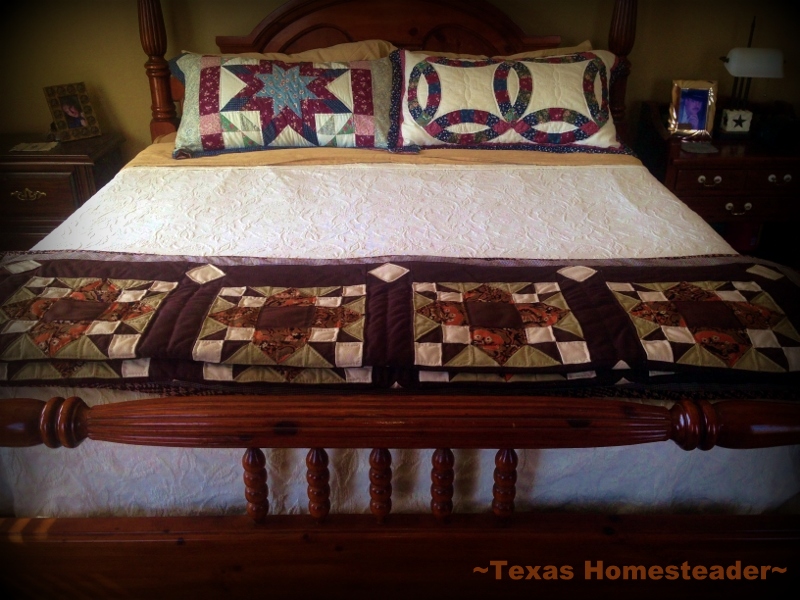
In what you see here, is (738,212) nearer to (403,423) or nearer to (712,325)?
(712,325)

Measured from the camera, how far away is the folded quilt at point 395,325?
3.61 feet

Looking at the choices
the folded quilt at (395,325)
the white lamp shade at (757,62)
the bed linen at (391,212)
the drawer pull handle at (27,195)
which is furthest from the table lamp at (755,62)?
the drawer pull handle at (27,195)

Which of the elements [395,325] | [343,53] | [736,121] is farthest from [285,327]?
[736,121]

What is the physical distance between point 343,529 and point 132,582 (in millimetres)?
324

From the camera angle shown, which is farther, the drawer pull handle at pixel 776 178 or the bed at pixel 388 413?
the drawer pull handle at pixel 776 178

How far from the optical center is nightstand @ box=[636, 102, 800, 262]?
2432 mm

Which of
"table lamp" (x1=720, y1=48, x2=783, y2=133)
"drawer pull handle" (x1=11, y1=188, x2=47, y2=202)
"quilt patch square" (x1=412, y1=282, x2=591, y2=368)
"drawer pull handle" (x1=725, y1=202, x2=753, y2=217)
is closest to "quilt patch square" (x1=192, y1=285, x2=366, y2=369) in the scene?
"quilt patch square" (x1=412, y1=282, x2=591, y2=368)

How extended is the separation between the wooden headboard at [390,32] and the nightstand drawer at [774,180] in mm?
545

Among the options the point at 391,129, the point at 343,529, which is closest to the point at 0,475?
the point at 343,529

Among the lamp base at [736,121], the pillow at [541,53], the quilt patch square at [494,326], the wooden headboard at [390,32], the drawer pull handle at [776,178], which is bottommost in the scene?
the drawer pull handle at [776,178]

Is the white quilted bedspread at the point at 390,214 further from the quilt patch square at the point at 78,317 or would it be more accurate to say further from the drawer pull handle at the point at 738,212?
the drawer pull handle at the point at 738,212

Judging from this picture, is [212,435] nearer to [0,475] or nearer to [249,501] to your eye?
[249,501]

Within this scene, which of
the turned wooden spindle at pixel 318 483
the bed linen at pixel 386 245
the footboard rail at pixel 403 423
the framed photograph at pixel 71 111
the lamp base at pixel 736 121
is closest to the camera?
the footboard rail at pixel 403 423

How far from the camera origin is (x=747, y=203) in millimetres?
2488
